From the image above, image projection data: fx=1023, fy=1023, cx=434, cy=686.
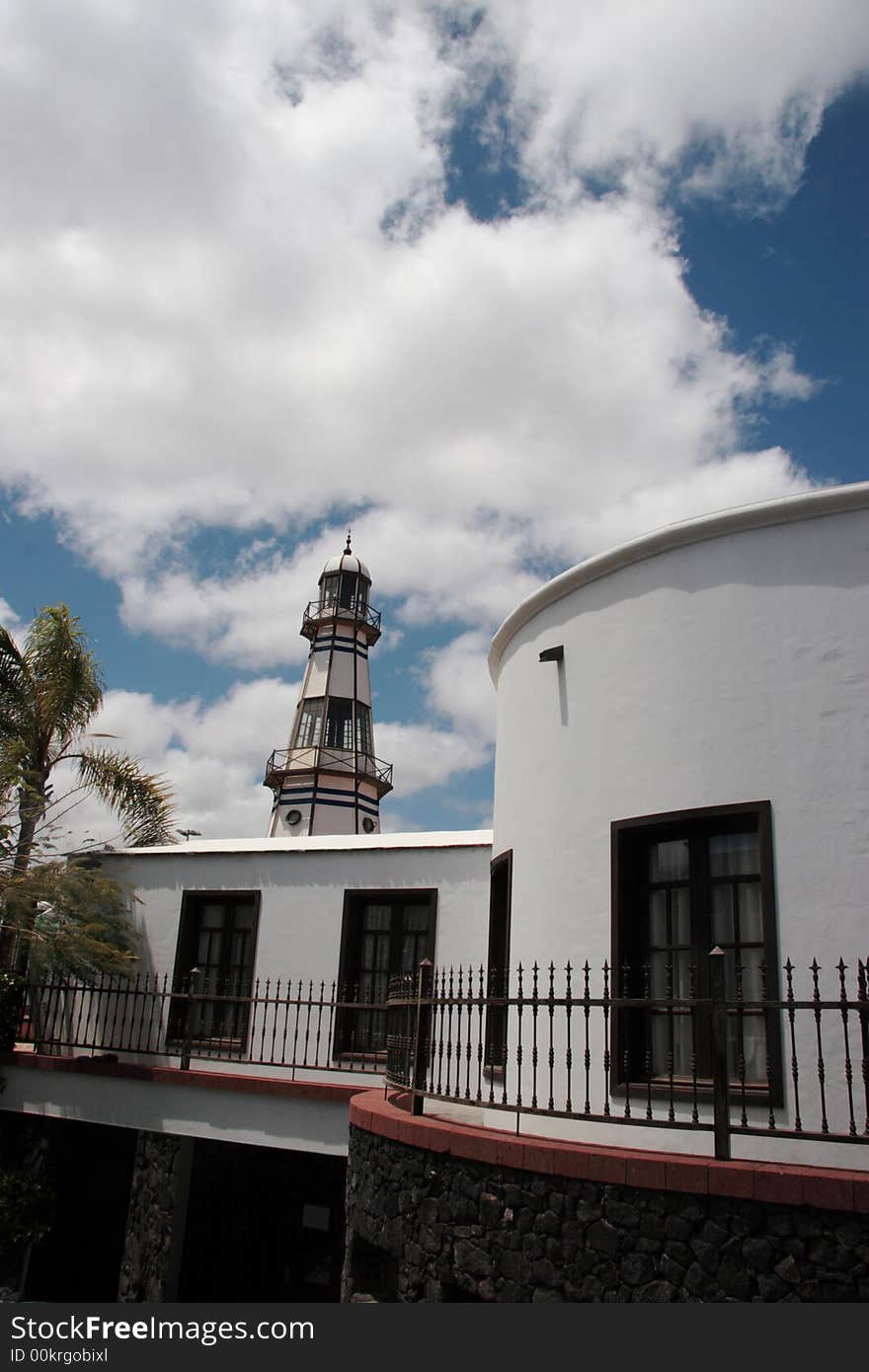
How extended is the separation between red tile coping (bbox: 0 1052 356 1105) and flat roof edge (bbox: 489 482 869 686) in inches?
210

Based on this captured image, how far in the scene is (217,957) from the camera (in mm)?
13391

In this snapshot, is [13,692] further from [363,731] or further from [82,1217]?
[363,731]

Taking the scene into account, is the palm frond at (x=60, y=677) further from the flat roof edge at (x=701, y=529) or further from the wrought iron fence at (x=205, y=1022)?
the flat roof edge at (x=701, y=529)

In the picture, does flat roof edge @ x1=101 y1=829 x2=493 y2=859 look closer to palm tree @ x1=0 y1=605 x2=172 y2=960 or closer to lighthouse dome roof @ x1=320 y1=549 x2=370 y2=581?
palm tree @ x1=0 y1=605 x2=172 y2=960

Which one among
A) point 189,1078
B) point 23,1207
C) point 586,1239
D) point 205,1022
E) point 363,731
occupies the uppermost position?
point 363,731

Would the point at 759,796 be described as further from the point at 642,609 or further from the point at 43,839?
the point at 43,839

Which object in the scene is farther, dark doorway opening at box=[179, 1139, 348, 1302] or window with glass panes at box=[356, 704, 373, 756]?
window with glass panes at box=[356, 704, 373, 756]

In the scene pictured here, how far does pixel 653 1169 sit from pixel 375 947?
7522 millimetres

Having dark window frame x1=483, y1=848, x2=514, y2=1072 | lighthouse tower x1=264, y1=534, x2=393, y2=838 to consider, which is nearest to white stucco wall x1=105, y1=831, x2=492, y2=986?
dark window frame x1=483, y1=848, x2=514, y2=1072

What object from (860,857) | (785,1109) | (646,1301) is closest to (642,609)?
(860,857)

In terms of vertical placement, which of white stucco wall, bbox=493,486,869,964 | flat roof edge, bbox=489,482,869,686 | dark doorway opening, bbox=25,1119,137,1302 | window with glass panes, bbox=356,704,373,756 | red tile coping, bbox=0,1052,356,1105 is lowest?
dark doorway opening, bbox=25,1119,137,1302

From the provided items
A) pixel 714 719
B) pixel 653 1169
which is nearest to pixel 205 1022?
pixel 714 719

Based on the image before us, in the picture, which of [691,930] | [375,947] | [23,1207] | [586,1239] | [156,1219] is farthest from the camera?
[375,947]

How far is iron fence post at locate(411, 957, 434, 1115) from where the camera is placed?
23.3ft
